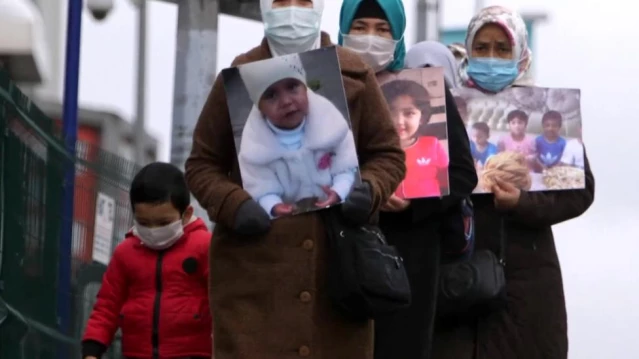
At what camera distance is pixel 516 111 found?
8.03 metres

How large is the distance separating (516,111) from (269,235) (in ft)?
6.13

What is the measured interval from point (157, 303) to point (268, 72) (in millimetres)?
1829

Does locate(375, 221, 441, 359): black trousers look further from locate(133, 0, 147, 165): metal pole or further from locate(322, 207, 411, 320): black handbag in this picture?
locate(133, 0, 147, 165): metal pole

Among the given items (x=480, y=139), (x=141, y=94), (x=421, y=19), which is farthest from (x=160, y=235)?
(x=141, y=94)

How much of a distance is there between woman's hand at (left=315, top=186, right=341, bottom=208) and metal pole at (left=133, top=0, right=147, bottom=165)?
920 inches

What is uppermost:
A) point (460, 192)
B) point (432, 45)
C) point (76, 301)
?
point (432, 45)

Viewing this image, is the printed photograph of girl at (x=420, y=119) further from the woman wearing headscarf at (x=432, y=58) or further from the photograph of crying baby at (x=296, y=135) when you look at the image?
the photograph of crying baby at (x=296, y=135)

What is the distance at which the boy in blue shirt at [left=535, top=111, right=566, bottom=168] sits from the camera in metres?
8.02

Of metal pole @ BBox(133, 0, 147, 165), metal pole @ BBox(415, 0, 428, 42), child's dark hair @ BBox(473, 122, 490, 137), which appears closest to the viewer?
child's dark hair @ BBox(473, 122, 490, 137)

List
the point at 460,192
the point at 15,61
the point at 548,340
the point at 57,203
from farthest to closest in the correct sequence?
the point at 15,61 < the point at 57,203 < the point at 548,340 < the point at 460,192

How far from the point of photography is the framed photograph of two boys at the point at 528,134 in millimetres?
7969

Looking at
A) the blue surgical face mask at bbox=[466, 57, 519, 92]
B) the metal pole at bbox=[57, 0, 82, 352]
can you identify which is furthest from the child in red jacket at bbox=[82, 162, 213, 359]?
the metal pole at bbox=[57, 0, 82, 352]

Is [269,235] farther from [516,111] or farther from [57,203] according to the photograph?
[57,203]

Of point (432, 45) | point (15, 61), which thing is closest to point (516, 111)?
point (432, 45)
